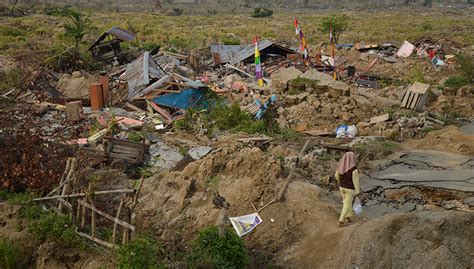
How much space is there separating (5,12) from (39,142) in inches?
1621

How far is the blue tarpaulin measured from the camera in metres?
13.5

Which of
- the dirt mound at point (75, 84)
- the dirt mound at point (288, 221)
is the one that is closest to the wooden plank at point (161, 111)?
the dirt mound at point (75, 84)

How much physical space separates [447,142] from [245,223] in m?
6.42

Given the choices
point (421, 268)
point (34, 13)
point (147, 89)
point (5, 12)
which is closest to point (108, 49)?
point (147, 89)

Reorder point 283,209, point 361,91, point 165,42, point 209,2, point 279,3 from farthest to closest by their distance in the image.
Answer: point 209,2 → point 279,3 → point 165,42 → point 361,91 → point 283,209

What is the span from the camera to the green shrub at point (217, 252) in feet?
18.2

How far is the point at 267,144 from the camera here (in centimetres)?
1057

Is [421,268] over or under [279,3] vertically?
over

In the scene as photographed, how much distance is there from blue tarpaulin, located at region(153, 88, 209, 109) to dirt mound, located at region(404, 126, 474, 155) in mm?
6099

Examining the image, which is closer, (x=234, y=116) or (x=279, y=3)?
(x=234, y=116)

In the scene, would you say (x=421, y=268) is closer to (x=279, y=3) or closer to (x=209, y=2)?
(x=279, y=3)

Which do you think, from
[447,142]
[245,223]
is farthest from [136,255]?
[447,142]

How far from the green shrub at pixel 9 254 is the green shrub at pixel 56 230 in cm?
30

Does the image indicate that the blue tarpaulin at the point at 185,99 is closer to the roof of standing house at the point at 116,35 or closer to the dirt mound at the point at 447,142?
the dirt mound at the point at 447,142
